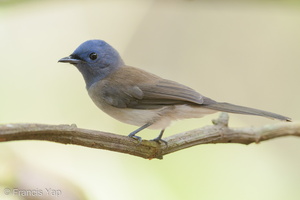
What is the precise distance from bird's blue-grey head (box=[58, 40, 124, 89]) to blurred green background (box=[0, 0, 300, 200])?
77 centimetres

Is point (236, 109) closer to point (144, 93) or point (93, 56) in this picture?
point (144, 93)

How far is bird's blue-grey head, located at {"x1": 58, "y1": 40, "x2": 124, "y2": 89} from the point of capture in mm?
3459

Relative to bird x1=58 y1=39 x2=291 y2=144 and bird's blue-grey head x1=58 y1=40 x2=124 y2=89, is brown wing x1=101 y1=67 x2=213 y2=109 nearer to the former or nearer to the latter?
bird x1=58 y1=39 x2=291 y2=144

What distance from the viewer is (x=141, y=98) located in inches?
135

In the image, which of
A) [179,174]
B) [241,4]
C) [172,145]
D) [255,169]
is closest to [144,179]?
[179,174]

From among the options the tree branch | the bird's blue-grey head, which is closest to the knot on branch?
the tree branch

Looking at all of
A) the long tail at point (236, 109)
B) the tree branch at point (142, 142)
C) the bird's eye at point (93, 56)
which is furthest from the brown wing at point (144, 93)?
the tree branch at point (142, 142)

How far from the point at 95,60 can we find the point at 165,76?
2.13m

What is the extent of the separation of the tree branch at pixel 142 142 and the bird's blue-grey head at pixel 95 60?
917mm

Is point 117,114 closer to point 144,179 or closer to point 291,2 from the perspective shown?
point 144,179

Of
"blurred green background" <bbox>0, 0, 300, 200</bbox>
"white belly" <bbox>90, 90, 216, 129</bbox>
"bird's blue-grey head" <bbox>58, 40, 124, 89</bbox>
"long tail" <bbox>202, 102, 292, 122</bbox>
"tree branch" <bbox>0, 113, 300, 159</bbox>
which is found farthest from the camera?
"blurred green background" <bbox>0, 0, 300, 200</bbox>

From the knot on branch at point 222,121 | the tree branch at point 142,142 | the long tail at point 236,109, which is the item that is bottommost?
the tree branch at point 142,142

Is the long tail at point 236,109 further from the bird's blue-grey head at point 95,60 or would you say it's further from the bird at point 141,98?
the bird's blue-grey head at point 95,60

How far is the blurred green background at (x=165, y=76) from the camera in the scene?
4574 millimetres
